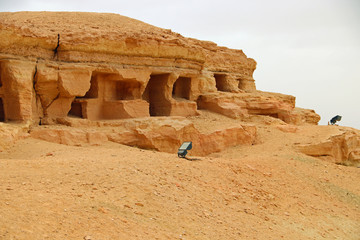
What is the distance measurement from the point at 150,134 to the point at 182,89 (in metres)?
4.20

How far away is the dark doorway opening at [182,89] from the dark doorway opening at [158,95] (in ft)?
4.45

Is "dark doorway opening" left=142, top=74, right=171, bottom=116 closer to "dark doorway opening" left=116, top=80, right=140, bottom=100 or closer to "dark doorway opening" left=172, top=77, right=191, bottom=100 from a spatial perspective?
"dark doorway opening" left=116, top=80, right=140, bottom=100

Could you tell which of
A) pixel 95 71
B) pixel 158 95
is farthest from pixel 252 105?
pixel 95 71

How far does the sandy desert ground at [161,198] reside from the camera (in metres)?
3.91

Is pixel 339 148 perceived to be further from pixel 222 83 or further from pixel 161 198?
pixel 161 198

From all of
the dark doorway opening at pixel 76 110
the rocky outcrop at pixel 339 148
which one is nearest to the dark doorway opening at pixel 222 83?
the rocky outcrop at pixel 339 148

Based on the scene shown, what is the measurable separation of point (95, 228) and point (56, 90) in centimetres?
621

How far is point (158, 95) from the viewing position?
1216 centimetres

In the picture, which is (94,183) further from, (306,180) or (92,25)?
(92,25)

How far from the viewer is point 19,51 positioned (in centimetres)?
862

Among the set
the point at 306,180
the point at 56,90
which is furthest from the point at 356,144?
the point at 56,90

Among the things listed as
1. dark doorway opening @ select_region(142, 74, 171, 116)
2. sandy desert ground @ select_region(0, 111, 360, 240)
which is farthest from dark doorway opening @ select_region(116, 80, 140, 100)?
sandy desert ground @ select_region(0, 111, 360, 240)

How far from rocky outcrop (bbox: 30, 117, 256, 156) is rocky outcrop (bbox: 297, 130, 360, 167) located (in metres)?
2.05

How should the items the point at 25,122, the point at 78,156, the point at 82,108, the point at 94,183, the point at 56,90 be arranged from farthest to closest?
the point at 82,108 → the point at 56,90 → the point at 25,122 → the point at 78,156 → the point at 94,183
